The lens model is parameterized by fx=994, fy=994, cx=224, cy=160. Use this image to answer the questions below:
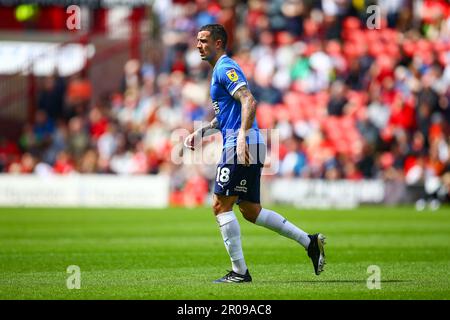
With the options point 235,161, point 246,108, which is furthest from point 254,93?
point 246,108

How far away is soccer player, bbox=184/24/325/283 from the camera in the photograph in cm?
1026

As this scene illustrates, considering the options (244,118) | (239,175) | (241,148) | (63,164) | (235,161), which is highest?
(244,118)

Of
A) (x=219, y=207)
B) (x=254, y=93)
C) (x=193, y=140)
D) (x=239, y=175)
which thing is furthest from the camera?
(x=254, y=93)

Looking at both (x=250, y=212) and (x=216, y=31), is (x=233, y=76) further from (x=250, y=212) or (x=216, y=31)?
(x=250, y=212)

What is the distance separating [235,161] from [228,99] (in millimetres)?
688

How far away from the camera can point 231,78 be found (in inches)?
406

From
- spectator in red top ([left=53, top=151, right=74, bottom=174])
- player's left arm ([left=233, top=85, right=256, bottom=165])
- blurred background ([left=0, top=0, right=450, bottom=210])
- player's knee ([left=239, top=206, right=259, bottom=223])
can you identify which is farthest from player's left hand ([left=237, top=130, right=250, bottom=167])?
spectator in red top ([left=53, top=151, right=74, bottom=174])

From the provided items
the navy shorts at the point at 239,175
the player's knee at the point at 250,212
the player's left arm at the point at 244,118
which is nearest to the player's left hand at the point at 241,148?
the player's left arm at the point at 244,118

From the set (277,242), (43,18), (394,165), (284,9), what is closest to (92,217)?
(277,242)

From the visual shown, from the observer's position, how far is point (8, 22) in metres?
36.7

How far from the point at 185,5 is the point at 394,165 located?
10140 millimetres
